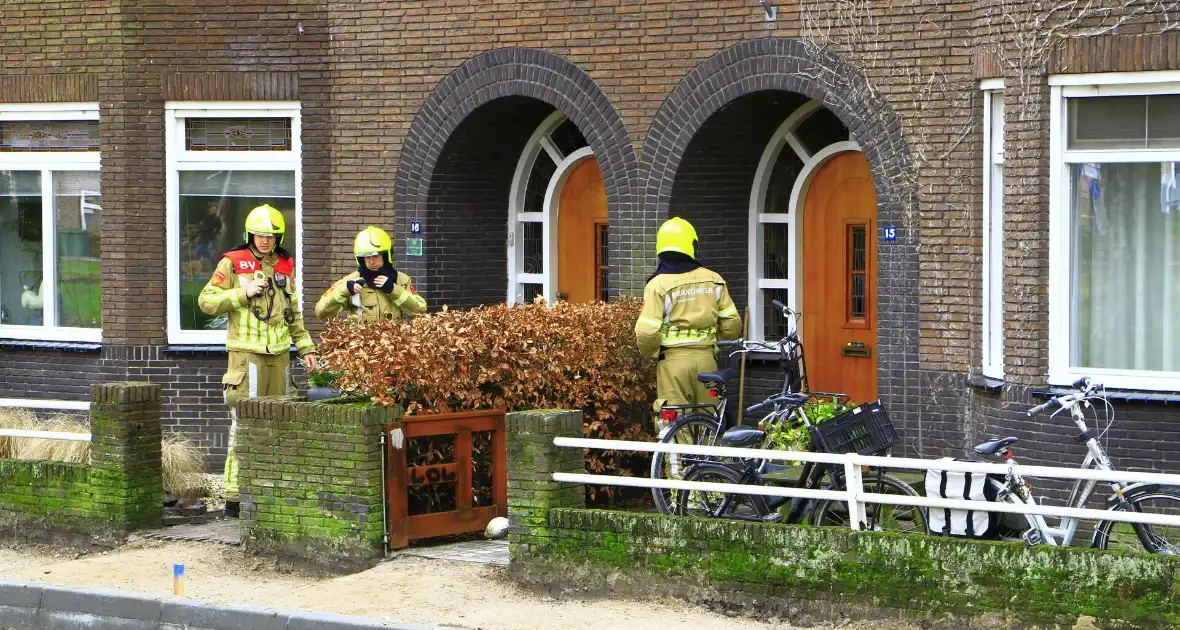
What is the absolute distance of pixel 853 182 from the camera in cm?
1341

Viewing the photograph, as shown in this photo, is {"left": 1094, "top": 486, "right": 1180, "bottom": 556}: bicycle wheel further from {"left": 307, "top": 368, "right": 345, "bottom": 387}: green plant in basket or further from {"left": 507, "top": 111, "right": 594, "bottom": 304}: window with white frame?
{"left": 507, "top": 111, "right": 594, "bottom": 304}: window with white frame

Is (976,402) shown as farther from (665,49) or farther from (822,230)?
(665,49)

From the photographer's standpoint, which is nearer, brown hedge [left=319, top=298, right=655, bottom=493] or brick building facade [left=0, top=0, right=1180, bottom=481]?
brown hedge [left=319, top=298, right=655, bottom=493]

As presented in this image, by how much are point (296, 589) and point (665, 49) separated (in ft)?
18.0

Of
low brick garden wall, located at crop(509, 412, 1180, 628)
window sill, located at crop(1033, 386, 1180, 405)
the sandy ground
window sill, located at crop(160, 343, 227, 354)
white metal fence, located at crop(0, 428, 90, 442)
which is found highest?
window sill, located at crop(160, 343, 227, 354)

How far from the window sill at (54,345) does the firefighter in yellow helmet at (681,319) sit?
596 centimetres

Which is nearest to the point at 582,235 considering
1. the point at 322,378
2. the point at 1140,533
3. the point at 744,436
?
the point at 322,378

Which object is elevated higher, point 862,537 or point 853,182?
point 853,182

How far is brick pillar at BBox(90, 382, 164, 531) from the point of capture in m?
11.1

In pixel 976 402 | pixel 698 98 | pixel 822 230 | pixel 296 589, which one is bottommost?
pixel 296 589

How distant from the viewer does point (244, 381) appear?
1189 cm

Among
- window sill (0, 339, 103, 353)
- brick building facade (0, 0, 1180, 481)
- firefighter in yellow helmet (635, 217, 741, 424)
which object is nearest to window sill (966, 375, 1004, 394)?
brick building facade (0, 0, 1180, 481)

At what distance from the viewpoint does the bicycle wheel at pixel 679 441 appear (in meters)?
10.5

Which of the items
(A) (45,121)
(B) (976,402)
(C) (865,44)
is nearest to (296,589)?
(B) (976,402)
